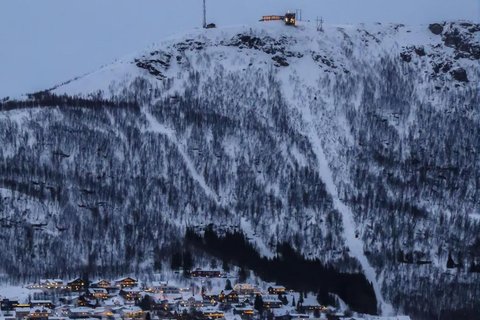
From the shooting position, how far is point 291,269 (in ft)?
495

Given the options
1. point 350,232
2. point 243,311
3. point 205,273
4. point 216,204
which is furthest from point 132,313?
point 216,204

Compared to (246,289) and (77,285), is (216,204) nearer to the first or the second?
(246,289)

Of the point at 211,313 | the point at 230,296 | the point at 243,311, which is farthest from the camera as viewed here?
the point at 230,296

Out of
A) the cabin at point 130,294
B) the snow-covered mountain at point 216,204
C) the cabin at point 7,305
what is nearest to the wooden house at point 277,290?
the snow-covered mountain at point 216,204

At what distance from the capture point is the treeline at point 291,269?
141 m

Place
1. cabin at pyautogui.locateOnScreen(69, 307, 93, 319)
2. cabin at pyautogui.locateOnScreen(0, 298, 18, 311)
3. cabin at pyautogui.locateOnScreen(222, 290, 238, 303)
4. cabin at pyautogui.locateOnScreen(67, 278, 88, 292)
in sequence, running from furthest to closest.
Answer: cabin at pyautogui.locateOnScreen(67, 278, 88, 292) → cabin at pyautogui.locateOnScreen(222, 290, 238, 303) → cabin at pyautogui.locateOnScreen(0, 298, 18, 311) → cabin at pyautogui.locateOnScreen(69, 307, 93, 319)

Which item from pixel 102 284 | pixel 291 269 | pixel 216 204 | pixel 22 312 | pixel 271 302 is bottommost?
pixel 291 269

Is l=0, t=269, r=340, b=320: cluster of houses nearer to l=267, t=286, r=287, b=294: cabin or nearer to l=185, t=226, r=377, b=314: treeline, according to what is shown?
l=267, t=286, r=287, b=294: cabin

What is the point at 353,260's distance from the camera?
161 metres

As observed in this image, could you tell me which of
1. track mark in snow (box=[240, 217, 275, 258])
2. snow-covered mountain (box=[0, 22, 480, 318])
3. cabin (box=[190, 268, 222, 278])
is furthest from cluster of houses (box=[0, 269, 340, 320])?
track mark in snow (box=[240, 217, 275, 258])

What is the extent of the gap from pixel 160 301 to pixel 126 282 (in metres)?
9.14

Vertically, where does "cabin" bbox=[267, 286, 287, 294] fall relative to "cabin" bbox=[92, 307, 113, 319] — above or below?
below

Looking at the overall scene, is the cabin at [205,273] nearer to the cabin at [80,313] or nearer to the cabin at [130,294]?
the cabin at [130,294]

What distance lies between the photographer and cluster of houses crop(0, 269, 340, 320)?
396 feet
